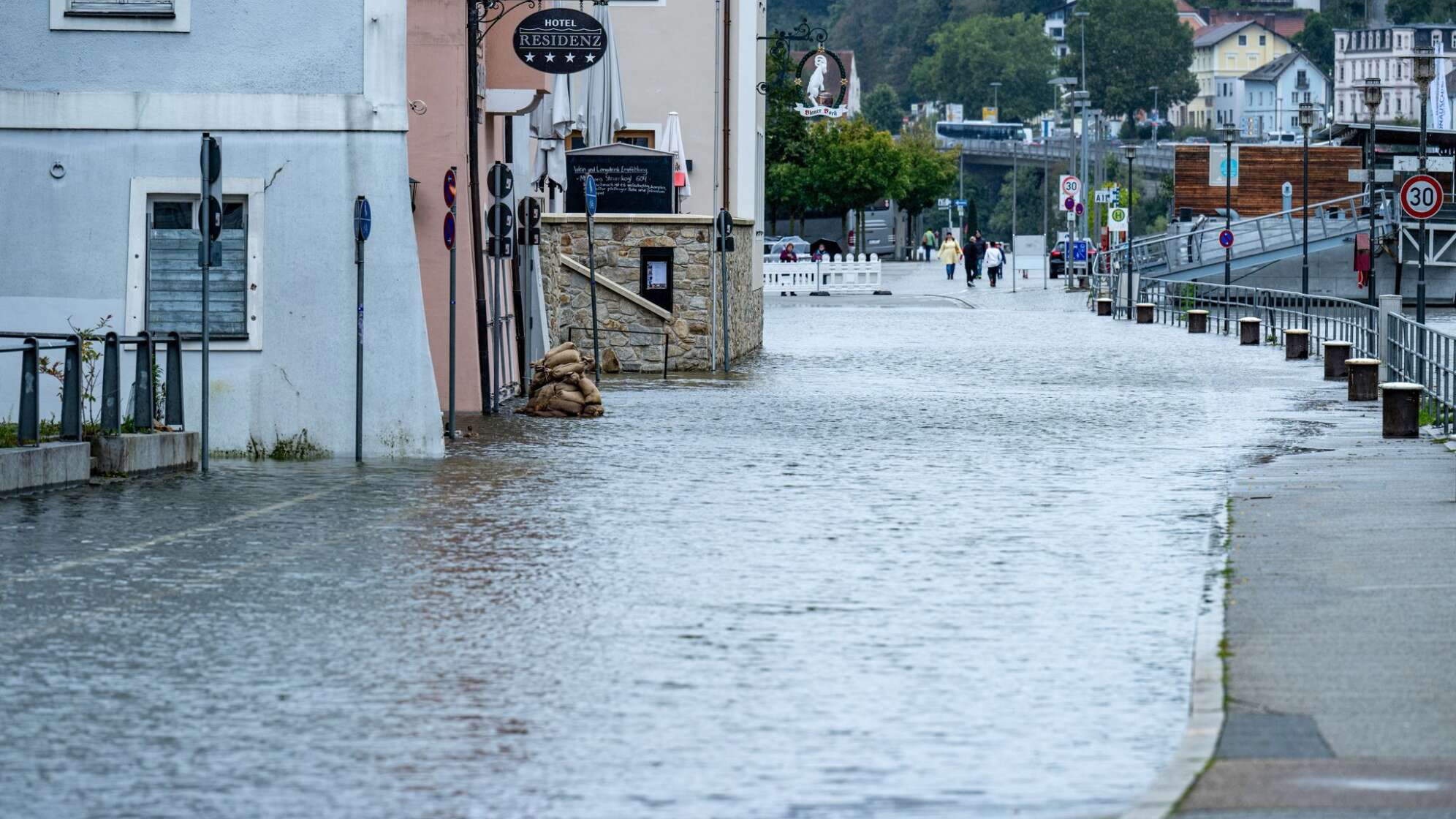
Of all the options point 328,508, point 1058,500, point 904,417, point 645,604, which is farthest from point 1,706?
point 904,417

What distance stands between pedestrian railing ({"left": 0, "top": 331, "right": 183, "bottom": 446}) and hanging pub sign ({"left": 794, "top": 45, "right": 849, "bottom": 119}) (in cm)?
3061

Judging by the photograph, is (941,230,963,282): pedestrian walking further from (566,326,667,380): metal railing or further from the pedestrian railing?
the pedestrian railing

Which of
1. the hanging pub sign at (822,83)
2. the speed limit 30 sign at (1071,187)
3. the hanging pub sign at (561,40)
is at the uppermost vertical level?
the hanging pub sign at (822,83)

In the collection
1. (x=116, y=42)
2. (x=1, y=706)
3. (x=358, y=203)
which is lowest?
(x=1, y=706)

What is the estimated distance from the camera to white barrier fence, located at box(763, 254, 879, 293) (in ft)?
257

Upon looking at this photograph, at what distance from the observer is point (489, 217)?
85.0ft

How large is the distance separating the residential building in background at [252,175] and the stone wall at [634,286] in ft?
43.0

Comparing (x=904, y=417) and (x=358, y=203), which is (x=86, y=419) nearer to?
(x=358, y=203)

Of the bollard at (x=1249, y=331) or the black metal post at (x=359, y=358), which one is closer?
the black metal post at (x=359, y=358)

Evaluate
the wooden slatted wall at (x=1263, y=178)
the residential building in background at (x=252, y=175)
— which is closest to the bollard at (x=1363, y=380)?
the residential building in background at (x=252, y=175)

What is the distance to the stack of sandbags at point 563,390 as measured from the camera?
2448 centimetres

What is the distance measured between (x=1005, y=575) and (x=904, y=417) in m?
11.7

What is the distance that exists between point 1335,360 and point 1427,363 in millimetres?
7548

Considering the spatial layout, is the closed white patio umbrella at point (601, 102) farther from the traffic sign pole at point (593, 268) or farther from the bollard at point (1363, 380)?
the bollard at point (1363, 380)
